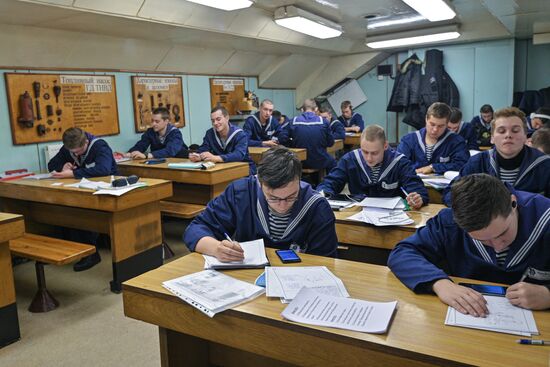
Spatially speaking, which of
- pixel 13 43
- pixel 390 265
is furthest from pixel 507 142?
pixel 13 43

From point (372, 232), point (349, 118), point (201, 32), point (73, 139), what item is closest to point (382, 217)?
point (372, 232)

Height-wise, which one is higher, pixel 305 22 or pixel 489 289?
pixel 305 22

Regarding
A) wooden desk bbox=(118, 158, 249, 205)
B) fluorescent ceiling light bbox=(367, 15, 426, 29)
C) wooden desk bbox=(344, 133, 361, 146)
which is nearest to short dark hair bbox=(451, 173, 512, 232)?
wooden desk bbox=(118, 158, 249, 205)

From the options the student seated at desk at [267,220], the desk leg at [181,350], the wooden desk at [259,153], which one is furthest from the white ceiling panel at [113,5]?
the desk leg at [181,350]

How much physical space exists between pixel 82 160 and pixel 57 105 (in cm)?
89

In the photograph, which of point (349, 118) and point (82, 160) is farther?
point (349, 118)

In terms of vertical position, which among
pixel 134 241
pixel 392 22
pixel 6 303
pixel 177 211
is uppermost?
pixel 392 22

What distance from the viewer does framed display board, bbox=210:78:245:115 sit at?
728cm

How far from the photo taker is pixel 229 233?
7.54 feet

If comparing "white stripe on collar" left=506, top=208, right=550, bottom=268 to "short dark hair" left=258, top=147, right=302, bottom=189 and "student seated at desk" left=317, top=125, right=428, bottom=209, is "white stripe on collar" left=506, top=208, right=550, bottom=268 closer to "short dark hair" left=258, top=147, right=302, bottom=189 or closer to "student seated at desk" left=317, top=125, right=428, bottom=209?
"short dark hair" left=258, top=147, right=302, bottom=189

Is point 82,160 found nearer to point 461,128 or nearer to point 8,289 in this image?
point 8,289

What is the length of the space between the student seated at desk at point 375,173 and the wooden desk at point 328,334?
146 centimetres

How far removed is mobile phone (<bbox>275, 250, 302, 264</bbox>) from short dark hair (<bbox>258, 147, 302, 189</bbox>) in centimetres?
30

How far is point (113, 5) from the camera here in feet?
13.8
